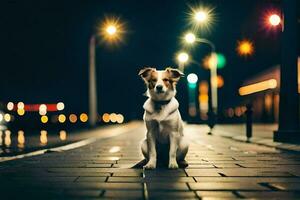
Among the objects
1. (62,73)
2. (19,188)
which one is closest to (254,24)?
(62,73)

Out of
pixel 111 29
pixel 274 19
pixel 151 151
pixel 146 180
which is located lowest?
pixel 146 180

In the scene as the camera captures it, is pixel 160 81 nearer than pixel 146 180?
No

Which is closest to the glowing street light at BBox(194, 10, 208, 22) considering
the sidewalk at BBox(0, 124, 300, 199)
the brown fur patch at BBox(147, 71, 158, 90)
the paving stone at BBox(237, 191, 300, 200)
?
the sidewalk at BBox(0, 124, 300, 199)

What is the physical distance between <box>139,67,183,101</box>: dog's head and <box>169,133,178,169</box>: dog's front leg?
2.16 feet

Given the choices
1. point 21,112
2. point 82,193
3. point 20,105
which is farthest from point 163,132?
point 21,112

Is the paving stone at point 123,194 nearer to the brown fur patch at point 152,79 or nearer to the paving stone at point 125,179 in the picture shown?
the paving stone at point 125,179

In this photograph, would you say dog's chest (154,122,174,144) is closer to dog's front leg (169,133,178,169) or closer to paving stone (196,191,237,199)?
dog's front leg (169,133,178,169)

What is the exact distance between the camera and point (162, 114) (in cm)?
884

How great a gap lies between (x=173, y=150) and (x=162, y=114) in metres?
0.65

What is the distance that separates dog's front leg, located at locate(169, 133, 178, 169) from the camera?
29.0 ft

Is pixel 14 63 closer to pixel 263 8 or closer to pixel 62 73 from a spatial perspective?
pixel 62 73

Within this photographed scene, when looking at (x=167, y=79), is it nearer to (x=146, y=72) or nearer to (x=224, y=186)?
(x=146, y=72)

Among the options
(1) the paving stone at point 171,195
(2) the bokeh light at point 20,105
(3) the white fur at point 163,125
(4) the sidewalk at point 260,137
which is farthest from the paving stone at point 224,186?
(2) the bokeh light at point 20,105

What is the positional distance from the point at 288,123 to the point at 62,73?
7141 cm
